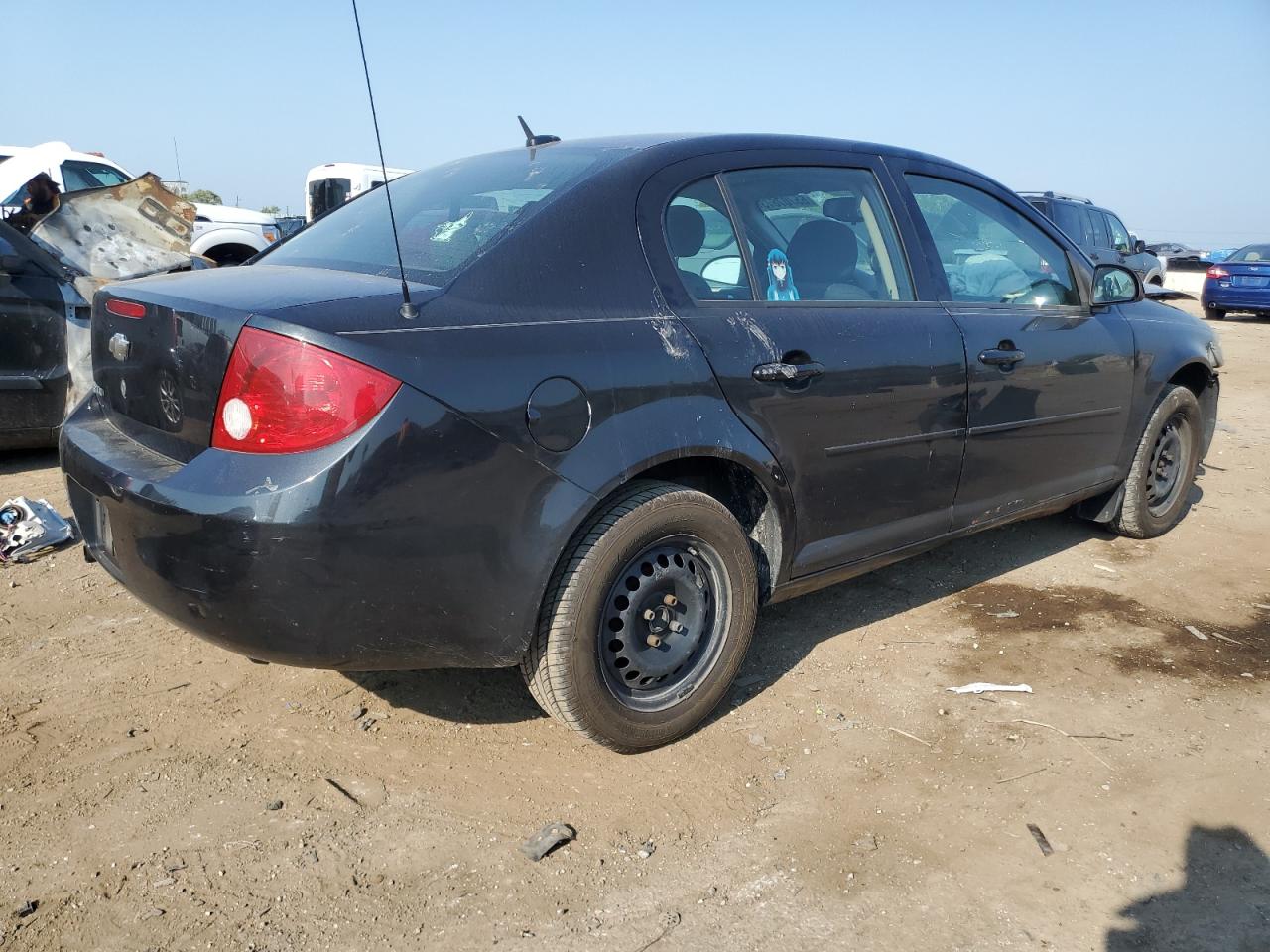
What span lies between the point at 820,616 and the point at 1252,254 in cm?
1772

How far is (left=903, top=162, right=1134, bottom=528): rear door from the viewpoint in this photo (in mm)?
3596

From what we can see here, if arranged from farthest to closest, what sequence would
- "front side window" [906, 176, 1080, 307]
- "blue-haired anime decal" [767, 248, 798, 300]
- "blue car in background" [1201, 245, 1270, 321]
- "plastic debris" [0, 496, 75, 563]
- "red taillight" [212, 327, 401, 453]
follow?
1. "blue car in background" [1201, 245, 1270, 321]
2. "plastic debris" [0, 496, 75, 563]
3. "front side window" [906, 176, 1080, 307]
4. "blue-haired anime decal" [767, 248, 798, 300]
5. "red taillight" [212, 327, 401, 453]

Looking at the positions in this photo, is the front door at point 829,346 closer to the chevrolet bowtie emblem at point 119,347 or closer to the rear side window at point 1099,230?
the chevrolet bowtie emblem at point 119,347

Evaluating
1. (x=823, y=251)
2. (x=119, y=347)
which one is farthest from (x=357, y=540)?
(x=823, y=251)

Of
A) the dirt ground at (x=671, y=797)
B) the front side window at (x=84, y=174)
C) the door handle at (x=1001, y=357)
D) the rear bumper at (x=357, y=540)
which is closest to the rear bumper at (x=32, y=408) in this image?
the dirt ground at (x=671, y=797)

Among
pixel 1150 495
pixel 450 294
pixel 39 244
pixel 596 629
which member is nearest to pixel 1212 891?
pixel 596 629

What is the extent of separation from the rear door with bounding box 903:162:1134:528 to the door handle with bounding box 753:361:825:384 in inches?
31.7

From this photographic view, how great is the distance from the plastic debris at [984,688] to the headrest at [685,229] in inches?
66.8

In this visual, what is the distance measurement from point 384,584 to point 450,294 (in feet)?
2.31

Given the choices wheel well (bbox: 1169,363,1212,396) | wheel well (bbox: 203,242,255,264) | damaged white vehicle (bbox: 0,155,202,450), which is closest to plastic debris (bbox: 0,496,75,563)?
damaged white vehicle (bbox: 0,155,202,450)

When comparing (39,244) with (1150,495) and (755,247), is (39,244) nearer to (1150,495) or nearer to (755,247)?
(755,247)

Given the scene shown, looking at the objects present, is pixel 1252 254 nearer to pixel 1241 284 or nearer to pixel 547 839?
pixel 1241 284

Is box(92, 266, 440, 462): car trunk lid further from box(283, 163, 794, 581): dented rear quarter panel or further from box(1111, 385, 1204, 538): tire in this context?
box(1111, 385, 1204, 538): tire

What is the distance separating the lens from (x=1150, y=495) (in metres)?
4.91
